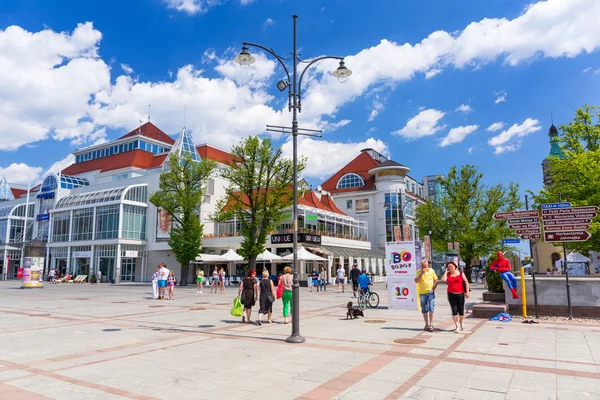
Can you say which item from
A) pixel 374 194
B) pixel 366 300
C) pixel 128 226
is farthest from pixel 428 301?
pixel 374 194

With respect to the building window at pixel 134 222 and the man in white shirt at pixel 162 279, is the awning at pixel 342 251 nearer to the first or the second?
the man in white shirt at pixel 162 279

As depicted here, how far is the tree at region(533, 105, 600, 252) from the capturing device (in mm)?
25531

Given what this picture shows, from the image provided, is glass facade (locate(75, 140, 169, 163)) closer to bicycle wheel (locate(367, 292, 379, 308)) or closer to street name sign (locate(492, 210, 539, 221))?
bicycle wheel (locate(367, 292, 379, 308))

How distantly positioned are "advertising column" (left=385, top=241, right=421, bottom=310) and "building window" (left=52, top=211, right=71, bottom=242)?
5035 cm

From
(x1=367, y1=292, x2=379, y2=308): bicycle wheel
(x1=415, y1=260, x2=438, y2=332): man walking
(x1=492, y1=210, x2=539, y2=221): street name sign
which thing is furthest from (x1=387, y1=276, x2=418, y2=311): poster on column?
(x1=415, y1=260, x2=438, y2=332): man walking

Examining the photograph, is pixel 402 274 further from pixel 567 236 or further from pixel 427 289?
pixel 567 236

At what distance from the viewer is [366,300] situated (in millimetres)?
17281

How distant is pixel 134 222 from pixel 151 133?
22.0 meters

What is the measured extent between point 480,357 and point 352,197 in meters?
60.2

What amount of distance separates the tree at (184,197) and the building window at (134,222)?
1167cm

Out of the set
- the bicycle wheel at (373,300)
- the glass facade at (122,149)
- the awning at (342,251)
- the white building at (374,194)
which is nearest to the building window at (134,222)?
the glass facade at (122,149)

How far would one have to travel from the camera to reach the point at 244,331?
451 inches

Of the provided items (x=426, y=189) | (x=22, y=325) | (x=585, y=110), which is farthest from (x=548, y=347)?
(x=426, y=189)

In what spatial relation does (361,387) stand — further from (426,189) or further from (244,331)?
(426,189)
